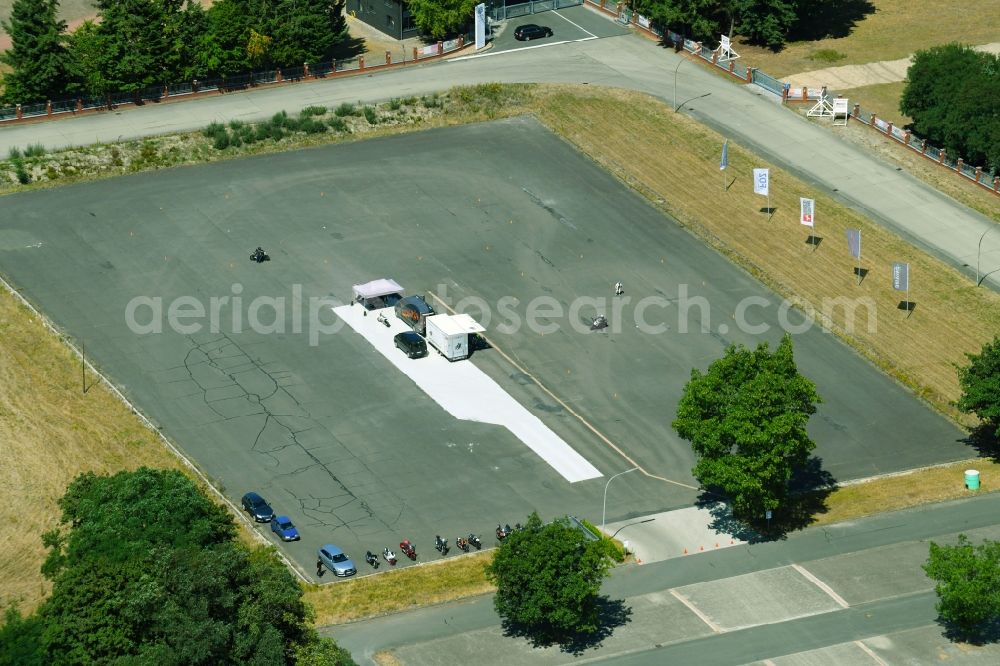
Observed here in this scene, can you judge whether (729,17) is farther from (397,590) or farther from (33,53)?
(397,590)

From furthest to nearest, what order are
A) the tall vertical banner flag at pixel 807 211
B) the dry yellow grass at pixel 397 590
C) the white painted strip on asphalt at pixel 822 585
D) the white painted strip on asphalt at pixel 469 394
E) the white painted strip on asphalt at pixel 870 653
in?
the tall vertical banner flag at pixel 807 211 → the white painted strip on asphalt at pixel 469 394 → the white painted strip on asphalt at pixel 822 585 → the dry yellow grass at pixel 397 590 → the white painted strip on asphalt at pixel 870 653

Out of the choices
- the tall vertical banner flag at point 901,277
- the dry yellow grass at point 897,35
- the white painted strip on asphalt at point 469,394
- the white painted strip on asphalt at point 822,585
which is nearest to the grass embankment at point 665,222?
the tall vertical banner flag at point 901,277

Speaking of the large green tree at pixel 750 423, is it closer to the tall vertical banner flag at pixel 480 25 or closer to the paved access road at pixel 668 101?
the paved access road at pixel 668 101

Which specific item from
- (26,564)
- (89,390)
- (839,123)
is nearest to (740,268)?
(839,123)

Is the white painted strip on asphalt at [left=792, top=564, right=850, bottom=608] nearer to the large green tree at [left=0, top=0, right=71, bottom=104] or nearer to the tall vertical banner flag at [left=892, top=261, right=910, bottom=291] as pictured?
the tall vertical banner flag at [left=892, top=261, right=910, bottom=291]

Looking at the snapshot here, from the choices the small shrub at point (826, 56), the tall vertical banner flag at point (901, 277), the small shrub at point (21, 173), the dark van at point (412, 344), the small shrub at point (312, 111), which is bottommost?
the dark van at point (412, 344)

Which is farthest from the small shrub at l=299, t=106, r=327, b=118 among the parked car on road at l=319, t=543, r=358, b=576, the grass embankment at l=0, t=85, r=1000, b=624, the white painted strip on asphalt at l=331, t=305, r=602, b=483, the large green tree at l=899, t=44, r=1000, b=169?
the parked car on road at l=319, t=543, r=358, b=576
